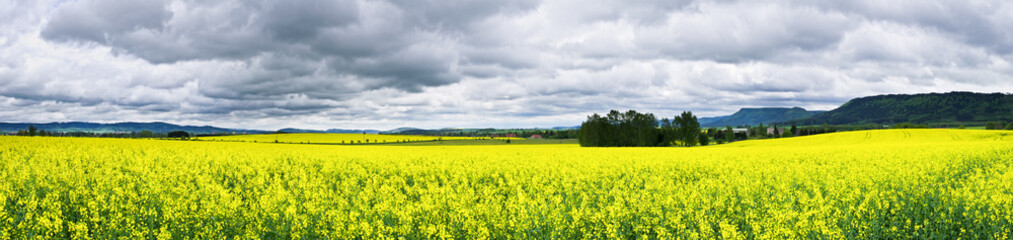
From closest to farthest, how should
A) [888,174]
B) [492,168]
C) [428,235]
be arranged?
1. [428,235]
2. [888,174]
3. [492,168]

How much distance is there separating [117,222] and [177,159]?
1807cm

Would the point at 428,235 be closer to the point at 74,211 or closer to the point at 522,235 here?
the point at 522,235

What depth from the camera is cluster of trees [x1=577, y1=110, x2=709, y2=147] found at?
9675 cm

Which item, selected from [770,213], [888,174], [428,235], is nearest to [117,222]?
[428,235]

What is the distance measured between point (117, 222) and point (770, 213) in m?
11.0

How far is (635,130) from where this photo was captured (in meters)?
97.4

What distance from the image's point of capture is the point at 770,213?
29.6ft

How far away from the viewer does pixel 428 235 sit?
287 inches

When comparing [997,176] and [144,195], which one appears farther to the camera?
[997,176]

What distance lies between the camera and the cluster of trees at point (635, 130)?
96750 mm

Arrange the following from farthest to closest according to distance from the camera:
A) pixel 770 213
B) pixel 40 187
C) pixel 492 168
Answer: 1. pixel 492 168
2. pixel 40 187
3. pixel 770 213

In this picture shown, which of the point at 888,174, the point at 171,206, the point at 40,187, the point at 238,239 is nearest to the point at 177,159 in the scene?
the point at 40,187

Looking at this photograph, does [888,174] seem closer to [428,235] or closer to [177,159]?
[428,235]

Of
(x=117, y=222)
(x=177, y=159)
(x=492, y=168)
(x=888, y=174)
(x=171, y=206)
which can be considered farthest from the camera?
(x=177, y=159)
